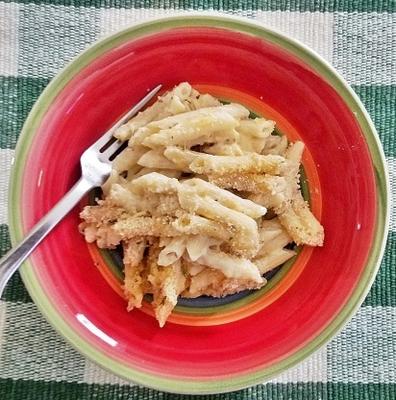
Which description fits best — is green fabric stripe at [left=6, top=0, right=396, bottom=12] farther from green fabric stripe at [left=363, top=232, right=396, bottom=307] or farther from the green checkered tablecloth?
green fabric stripe at [left=363, top=232, right=396, bottom=307]

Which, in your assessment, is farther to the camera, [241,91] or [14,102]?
[14,102]

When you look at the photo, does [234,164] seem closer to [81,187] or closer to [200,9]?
[81,187]

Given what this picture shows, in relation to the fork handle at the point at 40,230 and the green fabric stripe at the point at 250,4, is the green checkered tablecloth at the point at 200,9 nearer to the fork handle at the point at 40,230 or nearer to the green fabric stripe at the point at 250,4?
the green fabric stripe at the point at 250,4

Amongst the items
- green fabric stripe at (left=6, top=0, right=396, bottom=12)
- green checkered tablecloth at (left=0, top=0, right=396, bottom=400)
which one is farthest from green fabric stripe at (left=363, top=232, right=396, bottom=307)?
green fabric stripe at (left=6, top=0, right=396, bottom=12)

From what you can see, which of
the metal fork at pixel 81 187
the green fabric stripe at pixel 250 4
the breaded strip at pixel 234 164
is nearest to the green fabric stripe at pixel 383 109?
the green fabric stripe at pixel 250 4

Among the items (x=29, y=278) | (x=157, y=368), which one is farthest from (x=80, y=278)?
(x=157, y=368)

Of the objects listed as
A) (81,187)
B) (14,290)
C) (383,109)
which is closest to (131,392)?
(14,290)
